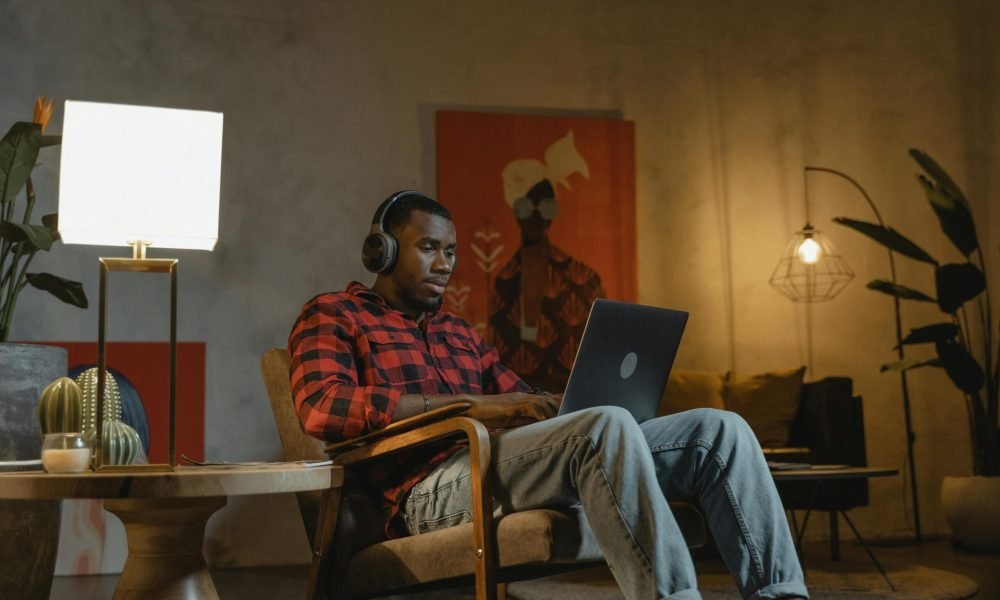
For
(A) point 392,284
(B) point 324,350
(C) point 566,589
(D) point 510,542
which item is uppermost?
(A) point 392,284

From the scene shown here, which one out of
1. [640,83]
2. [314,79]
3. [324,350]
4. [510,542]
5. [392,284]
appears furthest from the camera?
[640,83]

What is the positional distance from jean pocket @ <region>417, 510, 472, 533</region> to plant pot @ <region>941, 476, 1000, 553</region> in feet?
10.7

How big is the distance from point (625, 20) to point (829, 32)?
1075 mm

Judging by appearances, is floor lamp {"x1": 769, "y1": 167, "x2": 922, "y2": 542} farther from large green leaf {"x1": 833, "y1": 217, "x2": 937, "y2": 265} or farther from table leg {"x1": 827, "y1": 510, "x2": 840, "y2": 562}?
table leg {"x1": 827, "y1": 510, "x2": 840, "y2": 562}

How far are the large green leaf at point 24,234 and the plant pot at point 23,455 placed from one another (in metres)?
0.35

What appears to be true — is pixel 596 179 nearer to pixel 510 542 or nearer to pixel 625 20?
pixel 625 20

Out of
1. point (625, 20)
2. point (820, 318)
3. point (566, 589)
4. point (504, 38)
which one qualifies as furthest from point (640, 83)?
point (566, 589)

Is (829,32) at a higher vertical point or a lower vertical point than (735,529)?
higher

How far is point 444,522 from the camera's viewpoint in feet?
7.02

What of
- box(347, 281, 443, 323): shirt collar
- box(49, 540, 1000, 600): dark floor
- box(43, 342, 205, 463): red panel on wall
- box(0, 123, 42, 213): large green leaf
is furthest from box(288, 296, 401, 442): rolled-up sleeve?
box(43, 342, 205, 463): red panel on wall

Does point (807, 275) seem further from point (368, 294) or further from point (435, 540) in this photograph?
point (435, 540)

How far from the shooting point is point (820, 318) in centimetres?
524

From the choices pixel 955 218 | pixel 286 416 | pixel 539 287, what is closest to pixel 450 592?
pixel 286 416

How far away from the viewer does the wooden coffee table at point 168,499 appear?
171 centimetres
